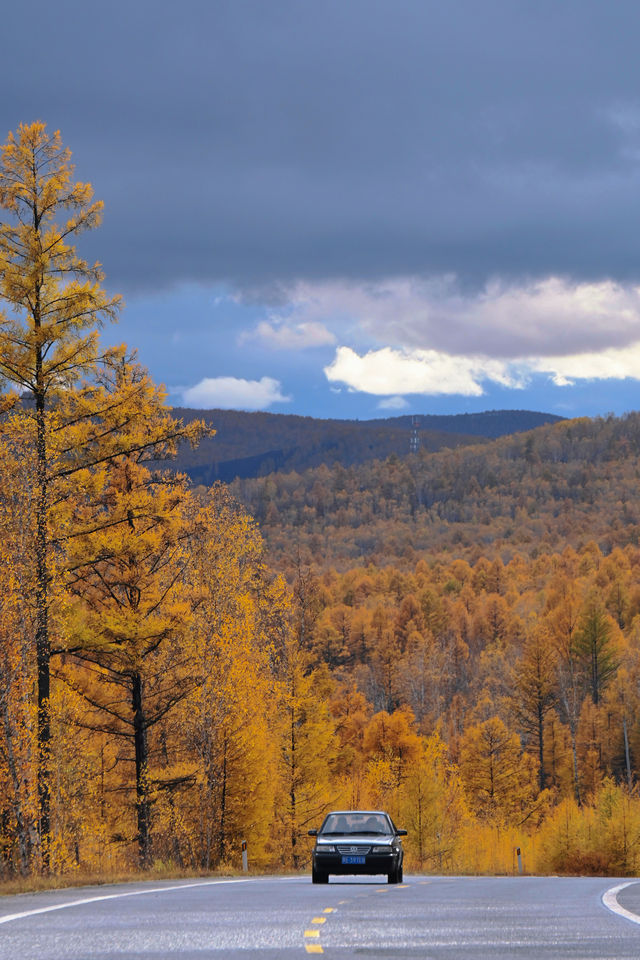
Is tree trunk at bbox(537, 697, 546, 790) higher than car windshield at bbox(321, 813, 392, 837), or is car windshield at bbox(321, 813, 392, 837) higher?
car windshield at bbox(321, 813, 392, 837)

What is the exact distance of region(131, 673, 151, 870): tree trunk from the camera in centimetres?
3141

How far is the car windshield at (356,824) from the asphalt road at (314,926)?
4.45 metres

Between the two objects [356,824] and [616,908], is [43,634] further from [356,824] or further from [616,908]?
[616,908]

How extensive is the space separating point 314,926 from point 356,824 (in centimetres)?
1142

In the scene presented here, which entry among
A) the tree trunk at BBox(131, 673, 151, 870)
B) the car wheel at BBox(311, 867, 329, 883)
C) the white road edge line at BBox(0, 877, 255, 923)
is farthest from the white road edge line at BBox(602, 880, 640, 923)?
the tree trunk at BBox(131, 673, 151, 870)

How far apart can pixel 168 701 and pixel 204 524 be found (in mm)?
5618

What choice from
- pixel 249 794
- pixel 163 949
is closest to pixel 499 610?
pixel 249 794

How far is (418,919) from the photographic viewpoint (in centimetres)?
1173

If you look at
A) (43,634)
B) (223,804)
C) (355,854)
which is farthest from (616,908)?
(223,804)

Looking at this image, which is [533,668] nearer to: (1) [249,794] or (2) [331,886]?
(1) [249,794]

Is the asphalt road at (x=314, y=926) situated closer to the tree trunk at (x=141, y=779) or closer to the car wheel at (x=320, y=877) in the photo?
the car wheel at (x=320, y=877)

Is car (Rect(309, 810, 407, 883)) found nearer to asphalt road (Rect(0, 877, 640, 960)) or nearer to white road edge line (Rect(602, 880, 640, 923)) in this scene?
asphalt road (Rect(0, 877, 640, 960))

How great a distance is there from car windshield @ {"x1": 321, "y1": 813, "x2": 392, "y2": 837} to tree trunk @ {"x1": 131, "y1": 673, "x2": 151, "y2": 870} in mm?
10564

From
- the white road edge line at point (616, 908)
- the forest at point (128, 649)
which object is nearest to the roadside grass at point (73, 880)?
the forest at point (128, 649)
